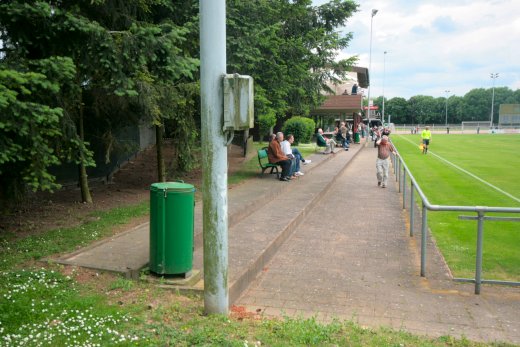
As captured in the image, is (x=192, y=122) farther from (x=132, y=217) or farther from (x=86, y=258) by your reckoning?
(x=86, y=258)

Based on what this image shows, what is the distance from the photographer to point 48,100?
7.01 meters

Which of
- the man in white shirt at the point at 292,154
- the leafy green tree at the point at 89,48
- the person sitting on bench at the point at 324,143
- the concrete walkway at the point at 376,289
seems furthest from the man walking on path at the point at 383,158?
the person sitting on bench at the point at 324,143

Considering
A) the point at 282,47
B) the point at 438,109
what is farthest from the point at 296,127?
the point at 438,109

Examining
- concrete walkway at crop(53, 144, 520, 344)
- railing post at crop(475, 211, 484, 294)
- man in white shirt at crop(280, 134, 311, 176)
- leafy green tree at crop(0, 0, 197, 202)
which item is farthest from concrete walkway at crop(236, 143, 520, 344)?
man in white shirt at crop(280, 134, 311, 176)

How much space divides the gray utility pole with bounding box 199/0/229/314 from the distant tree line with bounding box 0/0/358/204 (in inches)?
74.9

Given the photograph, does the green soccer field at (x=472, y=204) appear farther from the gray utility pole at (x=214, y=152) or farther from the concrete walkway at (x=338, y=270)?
the gray utility pole at (x=214, y=152)

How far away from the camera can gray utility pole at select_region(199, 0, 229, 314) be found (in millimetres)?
4281

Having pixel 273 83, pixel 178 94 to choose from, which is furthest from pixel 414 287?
pixel 273 83

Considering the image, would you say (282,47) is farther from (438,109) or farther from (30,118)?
(438,109)

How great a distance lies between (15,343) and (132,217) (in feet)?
16.1

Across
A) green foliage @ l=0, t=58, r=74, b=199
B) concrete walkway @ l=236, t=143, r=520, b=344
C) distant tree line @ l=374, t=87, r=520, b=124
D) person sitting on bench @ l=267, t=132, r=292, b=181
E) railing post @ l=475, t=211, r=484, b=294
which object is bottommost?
concrete walkway @ l=236, t=143, r=520, b=344

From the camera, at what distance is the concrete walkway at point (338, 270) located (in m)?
4.82

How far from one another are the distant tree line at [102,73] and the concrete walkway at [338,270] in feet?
5.70

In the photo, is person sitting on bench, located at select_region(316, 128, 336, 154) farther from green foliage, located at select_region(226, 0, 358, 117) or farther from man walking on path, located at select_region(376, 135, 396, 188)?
man walking on path, located at select_region(376, 135, 396, 188)
